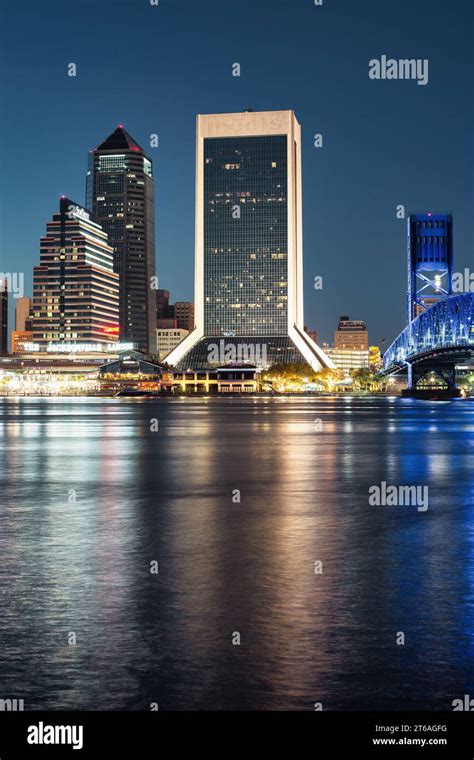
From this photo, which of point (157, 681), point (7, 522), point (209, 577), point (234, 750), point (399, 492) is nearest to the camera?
point (234, 750)

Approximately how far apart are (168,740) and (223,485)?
17552mm

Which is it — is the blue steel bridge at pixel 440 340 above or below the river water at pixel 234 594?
above

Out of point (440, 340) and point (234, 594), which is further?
point (440, 340)

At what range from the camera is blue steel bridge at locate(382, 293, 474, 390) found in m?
131

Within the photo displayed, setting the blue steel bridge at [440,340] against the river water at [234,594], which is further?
the blue steel bridge at [440,340]

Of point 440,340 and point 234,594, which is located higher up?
point 440,340

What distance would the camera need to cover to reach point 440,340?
145250 mm

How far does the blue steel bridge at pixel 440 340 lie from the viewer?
130750 millimetres

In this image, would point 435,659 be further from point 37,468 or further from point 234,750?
point 37,468

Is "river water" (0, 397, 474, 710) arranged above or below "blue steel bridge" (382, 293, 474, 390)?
below

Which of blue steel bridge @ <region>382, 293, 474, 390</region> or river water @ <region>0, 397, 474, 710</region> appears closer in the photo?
river water @ <region>0, 397, 474, 710</region>

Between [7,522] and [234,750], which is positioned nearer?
[234,750]

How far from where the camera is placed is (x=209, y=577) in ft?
41.4

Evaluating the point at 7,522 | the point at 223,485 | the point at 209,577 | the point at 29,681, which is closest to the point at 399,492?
the point at 223,485
